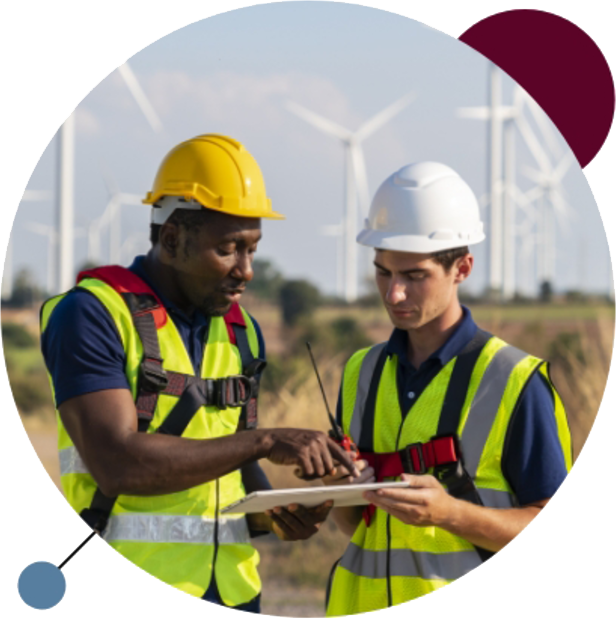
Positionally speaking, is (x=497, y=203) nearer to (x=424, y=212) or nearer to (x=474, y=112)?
(x=474, y=112)

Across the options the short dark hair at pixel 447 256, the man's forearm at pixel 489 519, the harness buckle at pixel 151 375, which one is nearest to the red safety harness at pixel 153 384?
the harness buckle at pixel 151 375

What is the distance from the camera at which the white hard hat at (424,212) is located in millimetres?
5062

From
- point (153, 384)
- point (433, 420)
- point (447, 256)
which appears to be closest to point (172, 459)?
point (153, 384)

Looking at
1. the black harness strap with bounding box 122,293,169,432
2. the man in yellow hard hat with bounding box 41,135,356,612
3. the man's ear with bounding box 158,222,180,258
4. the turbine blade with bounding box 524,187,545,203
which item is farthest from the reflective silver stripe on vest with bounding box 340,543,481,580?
the turbine blade with bounding box 524,187,545,203

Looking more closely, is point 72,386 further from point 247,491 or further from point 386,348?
point 386,348

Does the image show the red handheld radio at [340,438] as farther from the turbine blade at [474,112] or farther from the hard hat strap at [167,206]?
the turbine blade at [474,112]

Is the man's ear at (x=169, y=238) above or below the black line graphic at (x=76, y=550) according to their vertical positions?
above

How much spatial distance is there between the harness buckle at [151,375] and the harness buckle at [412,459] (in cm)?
127

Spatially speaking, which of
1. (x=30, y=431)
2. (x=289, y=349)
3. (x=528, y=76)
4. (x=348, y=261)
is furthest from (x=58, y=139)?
(x=348, y=261)

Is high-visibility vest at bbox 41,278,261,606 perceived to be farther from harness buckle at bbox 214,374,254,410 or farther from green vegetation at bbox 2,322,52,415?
green vegetation at bbox 2,322,52,415

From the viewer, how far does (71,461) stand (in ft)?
16.3

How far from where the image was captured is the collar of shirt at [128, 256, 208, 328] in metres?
5.17

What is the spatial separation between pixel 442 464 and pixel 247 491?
126 centimetres

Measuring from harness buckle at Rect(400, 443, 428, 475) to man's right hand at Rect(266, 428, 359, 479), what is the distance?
37cm
